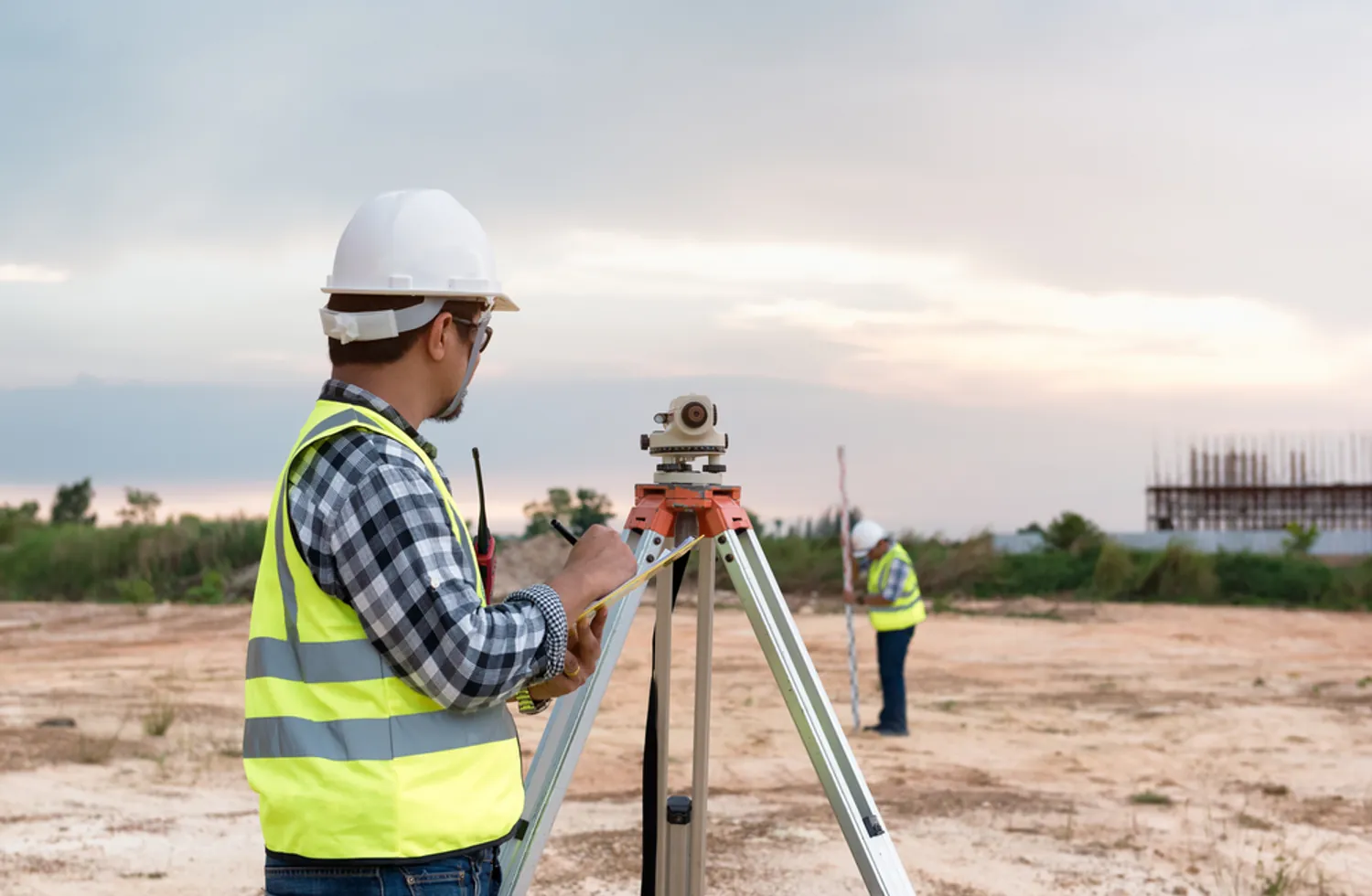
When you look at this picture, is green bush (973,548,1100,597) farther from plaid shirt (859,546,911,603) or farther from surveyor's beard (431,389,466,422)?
surveyor's beard (431,389,466,422)

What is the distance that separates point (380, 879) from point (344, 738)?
215mm

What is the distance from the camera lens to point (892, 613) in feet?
29.0

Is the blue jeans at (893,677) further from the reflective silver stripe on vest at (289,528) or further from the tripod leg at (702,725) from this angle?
the reflective silver stripe on vest at (289,528)

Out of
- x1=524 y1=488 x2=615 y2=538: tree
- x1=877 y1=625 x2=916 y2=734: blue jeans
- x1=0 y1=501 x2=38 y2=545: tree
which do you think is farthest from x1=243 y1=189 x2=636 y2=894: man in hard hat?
x1=0 y1=501 x2=38 y2=545: tree

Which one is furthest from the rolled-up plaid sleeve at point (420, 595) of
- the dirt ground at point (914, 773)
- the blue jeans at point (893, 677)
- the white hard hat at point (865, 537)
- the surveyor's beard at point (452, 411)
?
the white hard hat at point (865, 537)

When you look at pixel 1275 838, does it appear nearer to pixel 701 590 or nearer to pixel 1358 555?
pixel 701 590

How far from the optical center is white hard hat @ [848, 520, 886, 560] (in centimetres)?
927

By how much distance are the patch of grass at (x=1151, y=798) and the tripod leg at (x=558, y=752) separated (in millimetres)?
5263

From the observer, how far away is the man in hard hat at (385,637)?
65.7 inches

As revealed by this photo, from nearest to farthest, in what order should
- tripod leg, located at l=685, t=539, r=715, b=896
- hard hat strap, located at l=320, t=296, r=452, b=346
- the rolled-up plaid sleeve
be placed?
the rolled-up plaid sleeve
hard hat strap, located at l=320, t=296, r=452, b=346
tripod leg, located at l=685, t=539, r=715, b=896

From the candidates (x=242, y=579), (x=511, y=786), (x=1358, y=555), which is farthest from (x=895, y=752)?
(x=1358, y=555)

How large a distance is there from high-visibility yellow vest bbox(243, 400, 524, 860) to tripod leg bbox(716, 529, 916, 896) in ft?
3.64

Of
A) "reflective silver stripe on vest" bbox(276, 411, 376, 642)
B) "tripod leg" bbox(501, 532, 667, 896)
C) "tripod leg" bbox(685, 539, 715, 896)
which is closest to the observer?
"reflective silver stripe on vest" bbox(276, 411, 376, 642)

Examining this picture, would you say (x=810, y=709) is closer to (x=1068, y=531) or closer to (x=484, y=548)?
(x=484, y=548)
